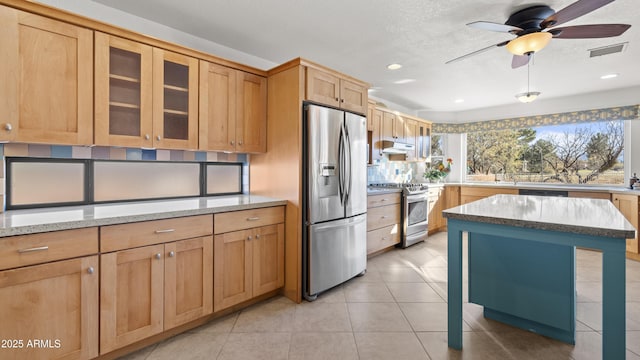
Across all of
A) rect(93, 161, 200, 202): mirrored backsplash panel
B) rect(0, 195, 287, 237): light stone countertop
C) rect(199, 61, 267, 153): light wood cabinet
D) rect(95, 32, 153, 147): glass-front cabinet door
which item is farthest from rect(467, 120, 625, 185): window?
rect(95, 32, 153, 147): glass-front cabinet door

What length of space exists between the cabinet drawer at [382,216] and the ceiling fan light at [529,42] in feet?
7.34

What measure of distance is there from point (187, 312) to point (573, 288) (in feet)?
8.52

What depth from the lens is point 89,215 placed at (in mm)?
1746

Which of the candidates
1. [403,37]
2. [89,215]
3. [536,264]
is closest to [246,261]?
[89,215]

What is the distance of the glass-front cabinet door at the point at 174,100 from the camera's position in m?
2.21

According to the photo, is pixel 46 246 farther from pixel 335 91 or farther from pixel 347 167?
pixel 335 91

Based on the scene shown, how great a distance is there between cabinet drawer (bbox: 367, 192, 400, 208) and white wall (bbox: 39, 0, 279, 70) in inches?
85.0

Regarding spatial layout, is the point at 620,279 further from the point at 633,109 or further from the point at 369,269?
the point at 633,109

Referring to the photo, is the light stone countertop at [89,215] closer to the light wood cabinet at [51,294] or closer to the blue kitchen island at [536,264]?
the light wood cabinet at [51,294]

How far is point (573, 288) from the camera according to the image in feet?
6.12

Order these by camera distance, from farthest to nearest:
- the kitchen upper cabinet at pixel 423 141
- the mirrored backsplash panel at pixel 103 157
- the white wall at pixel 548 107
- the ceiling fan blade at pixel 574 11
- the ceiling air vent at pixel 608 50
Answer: the kitchen upper cabinet at pixel 423 141, the white wall at pixel 548 107, the ceiling air vent at pixel 608 50, the mirrored backsplash panel at pixel 103 157, the ceiling fan blade at pixel 574 11

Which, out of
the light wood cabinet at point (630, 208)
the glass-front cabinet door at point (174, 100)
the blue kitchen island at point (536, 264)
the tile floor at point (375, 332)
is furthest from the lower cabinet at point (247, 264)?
the light wood cabinet at point (630, 208)

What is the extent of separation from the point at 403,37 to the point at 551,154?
14.2 feet

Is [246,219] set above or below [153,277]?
above
